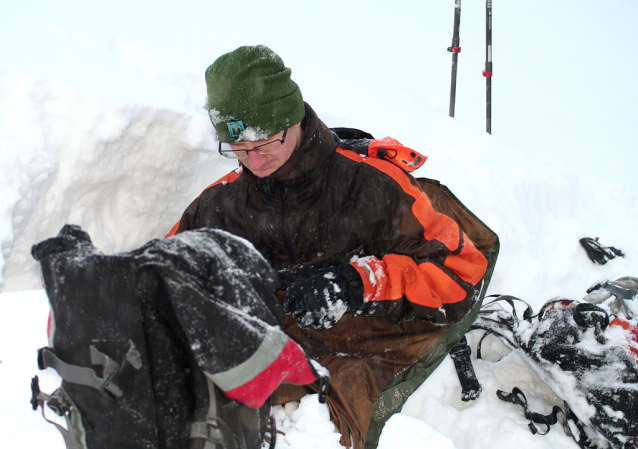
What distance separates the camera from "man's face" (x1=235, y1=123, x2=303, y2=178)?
5.47 feet

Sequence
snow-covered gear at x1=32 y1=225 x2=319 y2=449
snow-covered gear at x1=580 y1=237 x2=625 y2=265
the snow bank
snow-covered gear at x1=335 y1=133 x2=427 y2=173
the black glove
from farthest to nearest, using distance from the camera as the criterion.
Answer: snow-covered gear at x1=580 y1=237 x2=625 y2=265 < the snow bank < snow-covered gear at x1=335 y1=133 x2=427 y2=173 < the black glove < snow-covered gear at x1=32 y1=225 x2=319 y2=449

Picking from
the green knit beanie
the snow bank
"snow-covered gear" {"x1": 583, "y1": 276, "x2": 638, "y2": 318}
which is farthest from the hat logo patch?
"snow-covered gear" {"x1": 583, "y1": 276, "x2": 638, "y2": 318}

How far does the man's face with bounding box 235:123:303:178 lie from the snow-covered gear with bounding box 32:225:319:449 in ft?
2.30

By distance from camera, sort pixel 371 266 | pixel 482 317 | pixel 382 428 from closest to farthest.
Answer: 1. pixel 371 266
2. pixel 382 428
3. pixel 482 317

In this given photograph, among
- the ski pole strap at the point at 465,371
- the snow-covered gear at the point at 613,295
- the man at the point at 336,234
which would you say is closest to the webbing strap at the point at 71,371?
the man at the point at 336,234

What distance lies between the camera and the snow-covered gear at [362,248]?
1.66 m

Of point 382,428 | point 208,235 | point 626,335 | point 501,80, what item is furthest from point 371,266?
point 501,80

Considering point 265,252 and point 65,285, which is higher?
point 65,285

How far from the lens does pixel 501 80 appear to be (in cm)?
832

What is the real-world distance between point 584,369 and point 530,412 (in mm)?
314

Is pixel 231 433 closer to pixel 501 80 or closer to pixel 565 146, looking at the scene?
pixel 565 146

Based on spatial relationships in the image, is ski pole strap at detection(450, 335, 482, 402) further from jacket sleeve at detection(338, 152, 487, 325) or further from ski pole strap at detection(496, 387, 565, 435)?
jacket sleeve at detection(338, 152, 487, 325)

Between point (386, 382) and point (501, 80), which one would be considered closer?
point (386, 382)

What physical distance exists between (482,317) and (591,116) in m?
6.51
